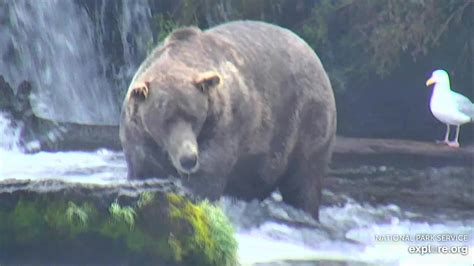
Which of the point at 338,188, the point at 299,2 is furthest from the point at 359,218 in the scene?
the point at 299,2

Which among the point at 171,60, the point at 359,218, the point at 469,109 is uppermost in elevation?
the point at 171,60

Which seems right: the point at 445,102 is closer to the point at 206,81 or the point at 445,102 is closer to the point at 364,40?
the point at 364,40

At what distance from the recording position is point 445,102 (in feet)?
21.7

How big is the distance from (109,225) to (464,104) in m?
1.82

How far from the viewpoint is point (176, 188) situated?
609 centimetres

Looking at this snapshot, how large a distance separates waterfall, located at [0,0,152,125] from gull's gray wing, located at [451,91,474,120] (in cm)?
150

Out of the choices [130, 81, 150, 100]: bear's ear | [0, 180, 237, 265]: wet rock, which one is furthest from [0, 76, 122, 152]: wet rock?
[130, 81, 150, 100]: bear's ear

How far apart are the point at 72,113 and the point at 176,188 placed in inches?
29.6

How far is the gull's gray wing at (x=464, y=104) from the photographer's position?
6.62 metres

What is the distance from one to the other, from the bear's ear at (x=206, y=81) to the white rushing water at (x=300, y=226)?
1.76 feet

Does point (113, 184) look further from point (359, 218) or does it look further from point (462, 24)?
point (462, 24)

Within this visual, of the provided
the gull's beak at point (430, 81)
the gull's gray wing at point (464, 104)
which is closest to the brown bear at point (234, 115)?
the gull's beak at point (430, 81)

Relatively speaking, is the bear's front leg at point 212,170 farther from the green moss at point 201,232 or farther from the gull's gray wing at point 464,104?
the gull's gray wing at point 464,104

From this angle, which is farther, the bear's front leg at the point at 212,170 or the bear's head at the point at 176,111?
the bear's front leg at the point at 212,170
